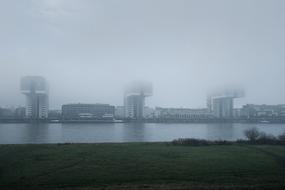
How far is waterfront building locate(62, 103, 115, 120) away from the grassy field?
A: 406 ft

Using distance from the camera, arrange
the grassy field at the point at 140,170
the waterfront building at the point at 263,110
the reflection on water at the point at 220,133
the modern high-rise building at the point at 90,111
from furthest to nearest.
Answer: the waterfront building at the point at 263,110
the modern high-rise building at the point at 90,111
the reflection on water at the point at 220,133
the grassy field at the point at 140,170

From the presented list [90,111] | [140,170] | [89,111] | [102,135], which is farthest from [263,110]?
[140,170]

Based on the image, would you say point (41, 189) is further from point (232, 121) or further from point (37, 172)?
point (232, 121)

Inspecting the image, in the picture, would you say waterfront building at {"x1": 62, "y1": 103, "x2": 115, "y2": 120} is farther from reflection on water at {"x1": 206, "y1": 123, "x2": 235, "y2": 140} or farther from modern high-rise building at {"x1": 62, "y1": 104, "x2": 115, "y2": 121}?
reflection on water at {"x1": 206, "y1": 123, "x2": 235, "y2": 140}

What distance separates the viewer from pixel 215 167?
1409 cm

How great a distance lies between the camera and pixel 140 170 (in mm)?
13602

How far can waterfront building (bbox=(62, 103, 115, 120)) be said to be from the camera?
466 feet

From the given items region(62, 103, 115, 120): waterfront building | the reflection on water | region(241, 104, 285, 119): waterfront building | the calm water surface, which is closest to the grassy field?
the calm water surface

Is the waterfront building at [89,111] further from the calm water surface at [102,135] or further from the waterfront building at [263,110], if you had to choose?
the waterfront building at [263,110]

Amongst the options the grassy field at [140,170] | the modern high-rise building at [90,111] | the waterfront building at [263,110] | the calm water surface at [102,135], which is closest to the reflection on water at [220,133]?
the calm water surface at [102,135]

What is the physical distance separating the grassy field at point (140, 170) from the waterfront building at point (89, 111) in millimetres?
123855

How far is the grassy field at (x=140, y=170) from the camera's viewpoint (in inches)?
439

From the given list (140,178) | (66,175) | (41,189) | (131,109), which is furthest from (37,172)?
(131,109)

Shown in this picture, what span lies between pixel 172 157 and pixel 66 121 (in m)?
117
